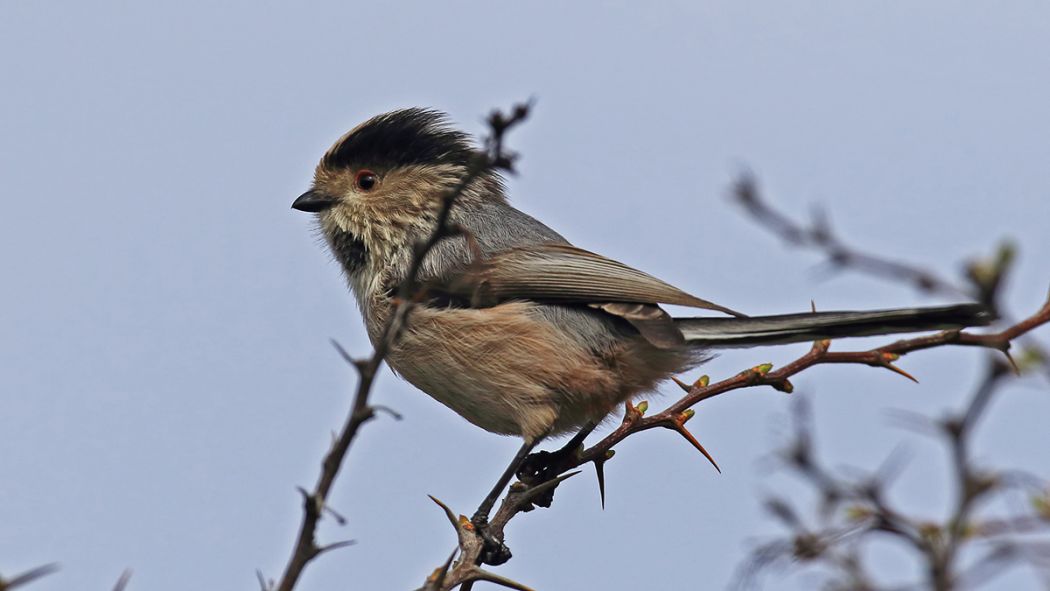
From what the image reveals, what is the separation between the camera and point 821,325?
4.53m

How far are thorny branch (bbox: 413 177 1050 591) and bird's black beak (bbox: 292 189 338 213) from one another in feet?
7.28

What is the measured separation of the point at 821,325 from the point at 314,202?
10.5ft

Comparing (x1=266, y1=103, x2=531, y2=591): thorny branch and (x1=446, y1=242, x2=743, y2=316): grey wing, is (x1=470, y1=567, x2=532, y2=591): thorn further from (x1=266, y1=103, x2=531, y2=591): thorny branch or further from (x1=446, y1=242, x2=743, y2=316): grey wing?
(x1=446, y1=242, x2=743, y2=316): grey wing

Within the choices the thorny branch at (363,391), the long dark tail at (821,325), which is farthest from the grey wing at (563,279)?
the thorny branch at (363,391)

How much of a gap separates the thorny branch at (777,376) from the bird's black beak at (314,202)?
222 cm

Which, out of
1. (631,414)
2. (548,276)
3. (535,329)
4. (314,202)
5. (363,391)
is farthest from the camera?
(314,202)

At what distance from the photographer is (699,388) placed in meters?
4.14

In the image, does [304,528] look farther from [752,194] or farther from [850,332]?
[850,332]

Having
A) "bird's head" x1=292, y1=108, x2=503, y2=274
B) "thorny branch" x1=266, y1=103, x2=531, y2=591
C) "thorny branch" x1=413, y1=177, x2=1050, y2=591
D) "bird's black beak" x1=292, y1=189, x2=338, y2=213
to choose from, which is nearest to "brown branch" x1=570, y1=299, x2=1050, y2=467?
"thorny branch" x1=413, y1=177, x2=1050, y2=591

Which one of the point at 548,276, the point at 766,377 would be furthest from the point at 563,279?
the point at 766,377

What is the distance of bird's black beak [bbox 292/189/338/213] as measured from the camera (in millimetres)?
6652

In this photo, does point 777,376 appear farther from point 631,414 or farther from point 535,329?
point 535,329

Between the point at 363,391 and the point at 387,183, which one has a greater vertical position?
the point at 387,183

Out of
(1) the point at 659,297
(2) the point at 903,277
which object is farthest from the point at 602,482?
(2) the point at 903,277
